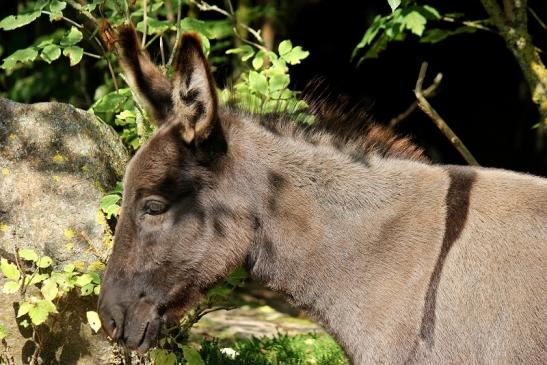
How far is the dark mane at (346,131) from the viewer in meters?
3.95

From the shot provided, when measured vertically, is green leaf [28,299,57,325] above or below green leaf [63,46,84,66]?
below

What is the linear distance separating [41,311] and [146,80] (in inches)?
49.8

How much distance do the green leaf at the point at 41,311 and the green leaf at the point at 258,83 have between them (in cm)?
154

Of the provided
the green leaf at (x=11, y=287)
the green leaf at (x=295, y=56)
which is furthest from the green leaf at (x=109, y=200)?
the green leaf at (x=295, y=56)

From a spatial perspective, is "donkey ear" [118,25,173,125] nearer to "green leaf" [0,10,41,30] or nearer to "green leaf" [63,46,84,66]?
"green leaf" [63,46,84,66]

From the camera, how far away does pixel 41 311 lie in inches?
165

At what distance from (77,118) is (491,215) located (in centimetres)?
239

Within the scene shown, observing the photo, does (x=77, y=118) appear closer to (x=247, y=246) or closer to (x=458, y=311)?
(x=247, y=246)

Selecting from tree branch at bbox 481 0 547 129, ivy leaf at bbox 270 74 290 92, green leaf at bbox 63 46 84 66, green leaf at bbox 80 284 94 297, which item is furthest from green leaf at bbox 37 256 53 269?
tree branch at bbox 481 0 547 129

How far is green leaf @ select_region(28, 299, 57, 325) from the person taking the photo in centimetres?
417

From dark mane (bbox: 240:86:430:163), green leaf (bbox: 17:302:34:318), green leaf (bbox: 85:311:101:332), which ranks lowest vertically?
green leaf (bbox: 85:311:101:332)

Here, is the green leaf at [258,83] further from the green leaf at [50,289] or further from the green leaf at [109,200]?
the green leaf at [50,289]

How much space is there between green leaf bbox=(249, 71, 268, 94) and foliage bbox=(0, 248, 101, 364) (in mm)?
1286

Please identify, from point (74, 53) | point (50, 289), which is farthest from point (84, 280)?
point (74, 53)
